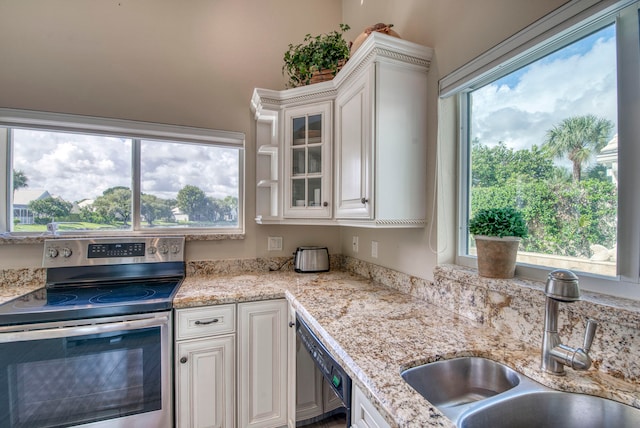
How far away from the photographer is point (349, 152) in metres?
1.61

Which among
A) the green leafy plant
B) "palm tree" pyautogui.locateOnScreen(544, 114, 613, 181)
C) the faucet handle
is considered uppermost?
"palm tree" pyautogui.locateOnScreen(544, 114, 613, 181)

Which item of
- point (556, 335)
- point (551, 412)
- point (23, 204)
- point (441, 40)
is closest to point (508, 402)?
point (551, 412)

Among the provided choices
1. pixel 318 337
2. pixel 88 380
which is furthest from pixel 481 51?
pixel 88 380

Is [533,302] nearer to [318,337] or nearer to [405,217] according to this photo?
[405,217]

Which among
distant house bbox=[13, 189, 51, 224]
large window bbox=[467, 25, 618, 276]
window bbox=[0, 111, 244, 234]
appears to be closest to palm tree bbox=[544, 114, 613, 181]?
large window bbox=[467, 25, 618, 276]

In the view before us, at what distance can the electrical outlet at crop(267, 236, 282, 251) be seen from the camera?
2.24m

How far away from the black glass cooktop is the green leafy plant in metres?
1.50

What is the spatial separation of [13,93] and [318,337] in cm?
230

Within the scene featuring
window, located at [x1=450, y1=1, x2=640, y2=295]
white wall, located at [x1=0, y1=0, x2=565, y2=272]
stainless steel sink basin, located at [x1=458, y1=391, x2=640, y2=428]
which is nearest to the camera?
stainless steel sink basin, located at [x1=458, y1=391, x2=640, y2=428]

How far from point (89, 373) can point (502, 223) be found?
6.24ft

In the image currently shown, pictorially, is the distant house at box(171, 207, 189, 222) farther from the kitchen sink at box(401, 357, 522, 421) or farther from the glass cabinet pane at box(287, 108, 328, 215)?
the kitchen sink at box(401, 357, 522, 421)

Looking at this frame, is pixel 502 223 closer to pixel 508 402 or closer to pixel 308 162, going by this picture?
pixel 508 402

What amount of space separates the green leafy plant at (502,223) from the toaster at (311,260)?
4.09ft

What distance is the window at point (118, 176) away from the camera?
1815 millimetres
